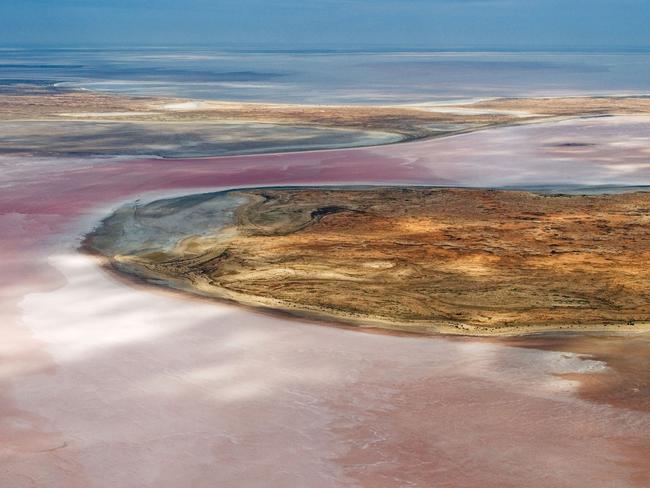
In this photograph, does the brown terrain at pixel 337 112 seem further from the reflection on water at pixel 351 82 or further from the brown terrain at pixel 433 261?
the brown terrain at pixel 433 261

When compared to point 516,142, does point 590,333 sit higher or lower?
lower

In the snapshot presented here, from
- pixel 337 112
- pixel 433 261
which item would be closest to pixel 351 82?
pixel 337 112

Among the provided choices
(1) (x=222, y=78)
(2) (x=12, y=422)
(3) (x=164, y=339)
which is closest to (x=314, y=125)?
(3) (x=164, y=339)

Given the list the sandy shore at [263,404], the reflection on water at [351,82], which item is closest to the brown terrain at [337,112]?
the reflection on water at [351,82]

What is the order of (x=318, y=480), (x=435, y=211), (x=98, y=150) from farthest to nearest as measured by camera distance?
(x=98, y=150) < (x=435, y=211) < (x=318, y=480)

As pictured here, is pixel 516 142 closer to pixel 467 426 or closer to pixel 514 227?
pixel 514 227

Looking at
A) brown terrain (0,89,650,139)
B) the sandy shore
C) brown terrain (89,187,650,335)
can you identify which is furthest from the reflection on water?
the sandy shore

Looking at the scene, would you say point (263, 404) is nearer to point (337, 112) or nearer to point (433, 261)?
point (433, 261)

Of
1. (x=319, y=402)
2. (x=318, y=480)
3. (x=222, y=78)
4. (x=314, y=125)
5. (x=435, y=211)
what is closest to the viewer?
(x=318, y=480)
